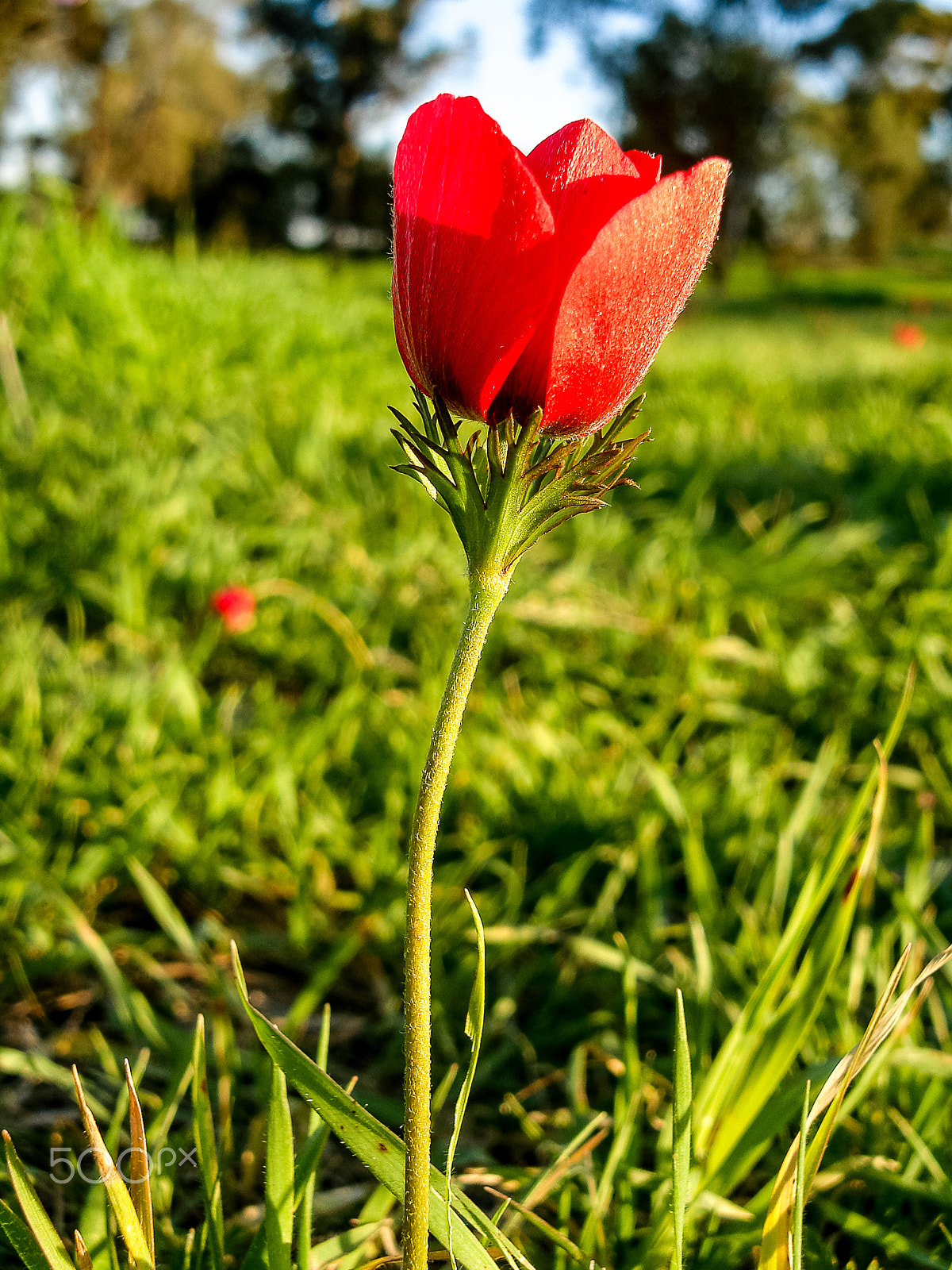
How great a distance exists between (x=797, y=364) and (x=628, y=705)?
17.2 feet

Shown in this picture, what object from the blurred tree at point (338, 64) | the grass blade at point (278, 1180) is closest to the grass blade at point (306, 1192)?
the grass blade at point (278, 1180)

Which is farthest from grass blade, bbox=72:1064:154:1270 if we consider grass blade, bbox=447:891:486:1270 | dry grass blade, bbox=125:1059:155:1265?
grass blade, bbox=447:891:486:1270

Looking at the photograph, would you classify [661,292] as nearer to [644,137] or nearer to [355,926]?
[355,926]

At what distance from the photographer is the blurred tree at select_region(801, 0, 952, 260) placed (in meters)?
25.8

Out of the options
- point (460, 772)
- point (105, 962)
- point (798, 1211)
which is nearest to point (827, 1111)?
point (798, 1211)

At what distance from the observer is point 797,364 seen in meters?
6.44

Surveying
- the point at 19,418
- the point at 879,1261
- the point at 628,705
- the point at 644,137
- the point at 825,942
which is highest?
the point at 644,137

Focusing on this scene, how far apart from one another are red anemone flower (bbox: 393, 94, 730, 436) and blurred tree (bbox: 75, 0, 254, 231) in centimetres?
2221

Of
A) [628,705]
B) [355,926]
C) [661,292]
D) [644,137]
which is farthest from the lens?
[644,137]

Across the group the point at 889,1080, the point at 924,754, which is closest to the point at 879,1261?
the point at 889,1080

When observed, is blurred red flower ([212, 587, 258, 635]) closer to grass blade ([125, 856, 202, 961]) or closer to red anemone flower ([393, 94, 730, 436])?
grass blade ([125, 856, 202, 961])

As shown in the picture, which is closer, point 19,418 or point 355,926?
point 355,926

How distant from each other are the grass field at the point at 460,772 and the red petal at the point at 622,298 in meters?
0.67

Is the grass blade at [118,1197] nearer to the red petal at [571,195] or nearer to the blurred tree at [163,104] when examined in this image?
the red petal at [571,195]
